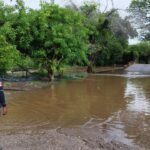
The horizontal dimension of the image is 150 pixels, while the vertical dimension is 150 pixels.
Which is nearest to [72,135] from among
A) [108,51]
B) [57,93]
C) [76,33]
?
[57,93]

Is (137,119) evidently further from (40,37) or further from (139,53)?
(139,53)

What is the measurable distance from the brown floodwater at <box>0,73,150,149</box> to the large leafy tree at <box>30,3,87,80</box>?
24.8 ft

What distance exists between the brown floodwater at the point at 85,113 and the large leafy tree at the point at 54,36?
757 cm

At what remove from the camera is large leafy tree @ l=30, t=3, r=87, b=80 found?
26.2m

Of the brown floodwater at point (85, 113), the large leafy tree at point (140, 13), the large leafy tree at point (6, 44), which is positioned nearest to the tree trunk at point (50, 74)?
the large leafy tree at point (6, 44)

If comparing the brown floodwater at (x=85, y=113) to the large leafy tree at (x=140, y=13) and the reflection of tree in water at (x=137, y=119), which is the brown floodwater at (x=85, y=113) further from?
the large leafy tree at (x=140, y=13)

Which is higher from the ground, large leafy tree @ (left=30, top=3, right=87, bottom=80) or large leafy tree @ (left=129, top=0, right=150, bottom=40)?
large leafy tree @ (left=129, top=0, right=150, bottom=40)

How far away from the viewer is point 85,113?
13.2 metres

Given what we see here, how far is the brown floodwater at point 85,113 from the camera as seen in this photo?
34.1ft

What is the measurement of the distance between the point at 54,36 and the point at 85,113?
45.1 ft

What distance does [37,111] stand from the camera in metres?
13.6

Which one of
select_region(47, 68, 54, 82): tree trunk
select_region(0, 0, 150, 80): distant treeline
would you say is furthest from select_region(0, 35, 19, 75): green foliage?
select_region(47, 68, 54, 82): tree trunk

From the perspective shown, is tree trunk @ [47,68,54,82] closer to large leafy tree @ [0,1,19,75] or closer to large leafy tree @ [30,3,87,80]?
large leafy tree @ [30,3,87,80]

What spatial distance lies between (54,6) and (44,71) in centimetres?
528
